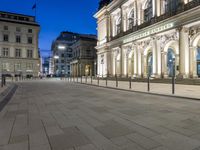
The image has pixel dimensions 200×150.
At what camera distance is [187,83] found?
1748 cm

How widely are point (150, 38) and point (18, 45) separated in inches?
1916

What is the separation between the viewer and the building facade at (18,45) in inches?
2201

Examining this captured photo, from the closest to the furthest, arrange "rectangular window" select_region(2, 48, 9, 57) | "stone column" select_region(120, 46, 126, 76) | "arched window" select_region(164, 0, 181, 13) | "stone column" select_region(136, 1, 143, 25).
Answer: "arched window" select_region(164, 0, 181, 13)
"stone column" select_region(136, 1, 143, 25)
"stone column" select_region(120, 46, 126, 76)
"rectangular window" select_region(2, 48, 9, 57)

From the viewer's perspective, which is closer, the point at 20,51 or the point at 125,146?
the point at 125,146

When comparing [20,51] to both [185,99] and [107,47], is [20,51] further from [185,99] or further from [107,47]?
[185,99]

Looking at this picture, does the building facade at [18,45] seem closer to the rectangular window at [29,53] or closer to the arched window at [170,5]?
the rectangular window at [29,53]

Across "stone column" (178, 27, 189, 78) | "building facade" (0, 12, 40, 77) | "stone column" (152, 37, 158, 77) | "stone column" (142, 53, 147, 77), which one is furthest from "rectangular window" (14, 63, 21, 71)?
"stone column" (178, 27, 189, 78)

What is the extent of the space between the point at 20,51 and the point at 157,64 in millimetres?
49866

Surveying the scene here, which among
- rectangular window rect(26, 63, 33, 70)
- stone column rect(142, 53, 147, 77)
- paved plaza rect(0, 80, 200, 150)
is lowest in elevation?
paved plaza rect(0, 80, 200, 150)

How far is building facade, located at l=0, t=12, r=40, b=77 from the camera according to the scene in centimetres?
5591

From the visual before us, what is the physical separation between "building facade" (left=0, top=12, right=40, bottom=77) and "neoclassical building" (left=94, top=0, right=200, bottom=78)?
97.3 ft

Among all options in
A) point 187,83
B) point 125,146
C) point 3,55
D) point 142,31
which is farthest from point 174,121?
point 3,55

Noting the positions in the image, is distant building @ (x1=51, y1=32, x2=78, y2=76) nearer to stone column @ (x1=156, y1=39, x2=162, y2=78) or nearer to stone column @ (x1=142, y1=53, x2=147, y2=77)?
stone column @ (x1=142, y1=53, x2=147, y2=77)

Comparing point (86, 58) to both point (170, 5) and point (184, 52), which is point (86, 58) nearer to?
point (170, 5)
